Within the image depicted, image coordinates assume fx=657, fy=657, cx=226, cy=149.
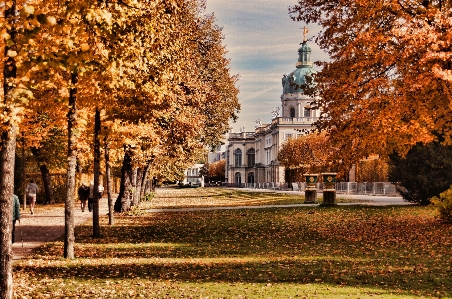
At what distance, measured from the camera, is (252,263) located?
13.1 metres

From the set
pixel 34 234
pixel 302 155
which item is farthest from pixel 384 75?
pixel 302 155

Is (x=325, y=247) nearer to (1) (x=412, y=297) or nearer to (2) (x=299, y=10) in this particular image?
(1) (x=412, y=297)

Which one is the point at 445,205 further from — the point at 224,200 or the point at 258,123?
the point at 258,123

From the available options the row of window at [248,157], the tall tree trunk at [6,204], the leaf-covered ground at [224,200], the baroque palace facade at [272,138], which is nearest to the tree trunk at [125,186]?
the leaf-covered ground at [224,200]

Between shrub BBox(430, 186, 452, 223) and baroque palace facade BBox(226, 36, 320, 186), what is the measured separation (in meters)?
89.5

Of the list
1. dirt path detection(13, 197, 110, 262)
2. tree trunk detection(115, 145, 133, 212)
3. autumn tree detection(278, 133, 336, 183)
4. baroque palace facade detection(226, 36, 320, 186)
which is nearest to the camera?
dirt path detection(13, 197, 110, 262)

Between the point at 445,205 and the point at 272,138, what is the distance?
134699mm

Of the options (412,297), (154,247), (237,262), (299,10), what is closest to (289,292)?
(412,297)

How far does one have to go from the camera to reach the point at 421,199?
33344mm

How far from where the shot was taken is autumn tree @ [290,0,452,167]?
55.3ft

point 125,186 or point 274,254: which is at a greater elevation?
point 125,186

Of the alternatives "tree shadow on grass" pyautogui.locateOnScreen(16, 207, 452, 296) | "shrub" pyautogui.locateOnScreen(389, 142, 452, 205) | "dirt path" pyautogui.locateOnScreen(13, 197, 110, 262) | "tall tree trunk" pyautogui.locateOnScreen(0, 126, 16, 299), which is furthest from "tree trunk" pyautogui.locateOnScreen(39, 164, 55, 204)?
"tall tree trunk" pyautogui.locateOnScreen(0, 126, 16, 299)

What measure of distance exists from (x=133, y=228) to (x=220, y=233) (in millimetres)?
3871

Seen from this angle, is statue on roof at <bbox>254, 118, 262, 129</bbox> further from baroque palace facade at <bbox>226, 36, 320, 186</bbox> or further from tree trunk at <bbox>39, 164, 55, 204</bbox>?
tree trunk at <bbox>39, 164, 55, 204</bbox>
